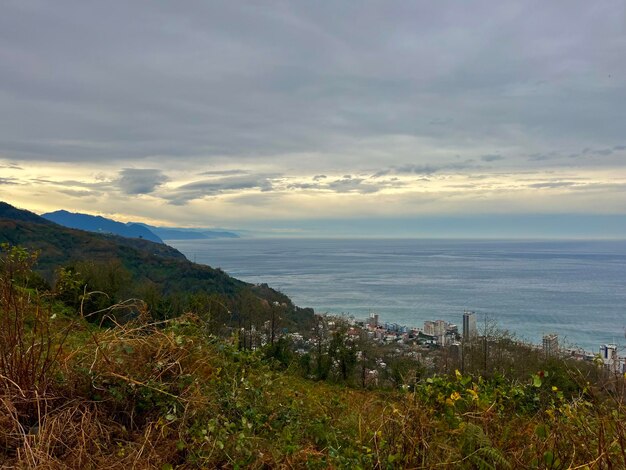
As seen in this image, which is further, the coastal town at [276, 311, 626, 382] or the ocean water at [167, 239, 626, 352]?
the ocean water at [167, 239, 626, 352]

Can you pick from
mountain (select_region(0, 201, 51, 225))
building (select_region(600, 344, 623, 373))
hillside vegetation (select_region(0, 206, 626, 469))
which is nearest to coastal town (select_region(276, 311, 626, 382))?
building (select_region(600, 344, 623, 373))

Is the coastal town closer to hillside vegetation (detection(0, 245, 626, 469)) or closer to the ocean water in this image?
the ocean water

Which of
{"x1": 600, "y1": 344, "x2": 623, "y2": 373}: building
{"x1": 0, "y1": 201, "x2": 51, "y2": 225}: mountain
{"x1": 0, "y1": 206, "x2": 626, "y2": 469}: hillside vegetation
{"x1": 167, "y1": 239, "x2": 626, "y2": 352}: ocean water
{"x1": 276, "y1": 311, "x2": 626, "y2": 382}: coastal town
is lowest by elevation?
{"x1": 167, "y1": 239, "x2": 626, "y2": 352}: ocean water

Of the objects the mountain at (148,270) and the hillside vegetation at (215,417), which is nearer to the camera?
the hillside vegetation at (215,417)

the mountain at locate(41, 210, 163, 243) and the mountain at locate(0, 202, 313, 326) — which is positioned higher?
the mountain at locate(41, 210, 163, 243)

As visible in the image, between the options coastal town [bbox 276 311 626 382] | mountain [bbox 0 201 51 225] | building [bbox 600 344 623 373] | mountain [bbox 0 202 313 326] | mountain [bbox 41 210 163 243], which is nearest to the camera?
building [bbox 600 344 623 373]

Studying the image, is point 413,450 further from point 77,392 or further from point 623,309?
point 623,309

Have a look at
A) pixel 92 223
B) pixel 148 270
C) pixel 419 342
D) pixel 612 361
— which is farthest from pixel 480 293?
pixel 92 223

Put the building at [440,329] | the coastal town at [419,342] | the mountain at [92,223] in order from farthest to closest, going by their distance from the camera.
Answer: the mountain at [92,223]
the building at [440,329]
the coastal town at [419,342]

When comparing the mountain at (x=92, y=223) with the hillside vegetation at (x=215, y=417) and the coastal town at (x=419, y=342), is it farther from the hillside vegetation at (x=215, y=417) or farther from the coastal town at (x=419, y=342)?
the hillside vegetation at (x=215, y=417)

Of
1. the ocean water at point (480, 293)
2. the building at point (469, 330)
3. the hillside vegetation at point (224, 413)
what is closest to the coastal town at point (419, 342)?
the building at point (469, 330)

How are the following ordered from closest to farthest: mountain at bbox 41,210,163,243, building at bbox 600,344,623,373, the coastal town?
building at bbox 600,344,623,373
the coastal town
mountain at bbox 41,210,163,243

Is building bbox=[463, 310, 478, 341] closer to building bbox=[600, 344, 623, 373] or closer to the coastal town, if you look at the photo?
the coastal town

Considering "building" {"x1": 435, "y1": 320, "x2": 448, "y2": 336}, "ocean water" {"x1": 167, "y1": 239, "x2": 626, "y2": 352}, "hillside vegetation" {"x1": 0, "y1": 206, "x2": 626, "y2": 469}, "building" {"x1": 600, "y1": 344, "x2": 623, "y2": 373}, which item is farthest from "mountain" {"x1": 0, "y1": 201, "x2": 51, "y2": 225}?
"building" {"x1": 600, "y1": 344, "x2": 623, "y2": 373}
